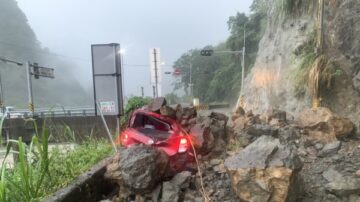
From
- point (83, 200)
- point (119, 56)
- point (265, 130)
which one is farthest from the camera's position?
point (119, 56)

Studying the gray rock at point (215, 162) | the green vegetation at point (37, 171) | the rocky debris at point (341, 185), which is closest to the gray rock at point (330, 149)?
the rocky debris at point (341, 185)

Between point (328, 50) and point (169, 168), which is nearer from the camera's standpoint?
point (169, 168)

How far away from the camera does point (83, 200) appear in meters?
3.64

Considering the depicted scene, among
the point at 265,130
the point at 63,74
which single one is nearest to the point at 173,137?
the point at 265,130

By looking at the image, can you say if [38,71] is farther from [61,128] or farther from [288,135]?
[288,135]

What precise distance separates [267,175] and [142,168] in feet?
4.17

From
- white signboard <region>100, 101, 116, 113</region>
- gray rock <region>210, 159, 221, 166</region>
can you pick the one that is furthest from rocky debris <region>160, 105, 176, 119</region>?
white signboard <region>100, 101, 116, 113</region>

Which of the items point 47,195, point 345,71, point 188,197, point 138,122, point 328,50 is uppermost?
point 328,50

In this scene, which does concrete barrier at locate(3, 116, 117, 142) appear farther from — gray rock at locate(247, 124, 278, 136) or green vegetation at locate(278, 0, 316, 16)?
green vegetation at locate(278, 0, 316, 16)

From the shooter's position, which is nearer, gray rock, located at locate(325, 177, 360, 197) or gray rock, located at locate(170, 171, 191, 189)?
gray rock, located at locate(325, 177, 360, 197)

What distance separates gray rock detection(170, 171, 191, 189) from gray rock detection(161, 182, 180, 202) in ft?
0.24

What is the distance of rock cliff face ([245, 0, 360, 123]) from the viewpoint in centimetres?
715

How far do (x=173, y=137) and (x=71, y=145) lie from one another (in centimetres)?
162

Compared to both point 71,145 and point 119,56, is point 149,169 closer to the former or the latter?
point 71,145
